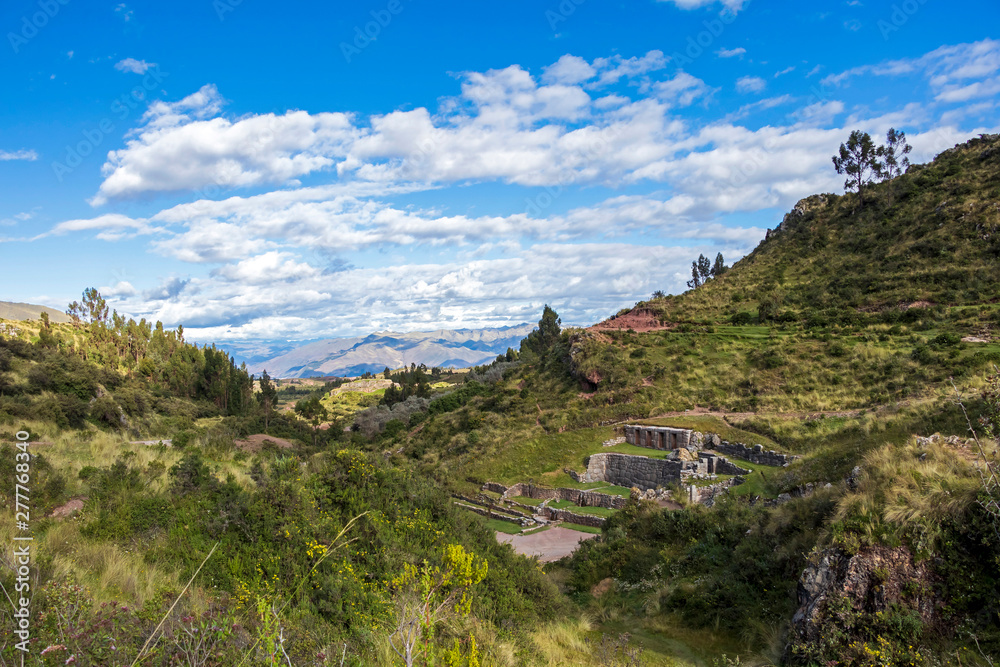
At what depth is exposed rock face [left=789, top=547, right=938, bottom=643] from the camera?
5.65 meters

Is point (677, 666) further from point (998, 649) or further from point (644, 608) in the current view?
point (998, 649)

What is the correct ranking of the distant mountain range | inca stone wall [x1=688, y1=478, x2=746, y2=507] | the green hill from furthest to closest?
the distant mountain range → the green hill → inca stone wall [x1=688, y1=478, x2=746, y2=507]

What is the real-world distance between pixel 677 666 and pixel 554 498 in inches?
626

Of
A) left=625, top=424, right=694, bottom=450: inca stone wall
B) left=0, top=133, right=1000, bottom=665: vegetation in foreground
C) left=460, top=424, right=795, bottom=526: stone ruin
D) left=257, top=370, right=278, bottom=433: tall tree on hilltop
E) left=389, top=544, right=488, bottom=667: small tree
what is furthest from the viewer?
left=257, top=370, right=278, bottom=433: tall tree on hilltop

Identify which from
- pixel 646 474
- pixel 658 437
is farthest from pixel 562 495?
pixel 658 437

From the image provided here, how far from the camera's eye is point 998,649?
489 cm

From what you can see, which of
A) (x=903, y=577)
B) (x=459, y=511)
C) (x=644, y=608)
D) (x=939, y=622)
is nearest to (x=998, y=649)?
(x=939, y=622)

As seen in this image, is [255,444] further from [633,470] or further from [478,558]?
[478,558]

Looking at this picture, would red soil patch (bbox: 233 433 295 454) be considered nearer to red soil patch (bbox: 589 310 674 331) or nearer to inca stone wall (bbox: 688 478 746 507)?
inca stone wall (bbox: 688 478 746 507)

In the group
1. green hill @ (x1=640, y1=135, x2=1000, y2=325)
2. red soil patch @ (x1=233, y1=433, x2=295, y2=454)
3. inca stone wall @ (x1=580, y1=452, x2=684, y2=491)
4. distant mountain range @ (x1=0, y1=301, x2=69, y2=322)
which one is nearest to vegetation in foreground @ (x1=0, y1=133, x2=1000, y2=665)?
inca stone wall @ (x1=580, y1=452, x2=684, y2=491)

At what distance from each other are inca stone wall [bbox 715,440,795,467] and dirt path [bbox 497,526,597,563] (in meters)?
7.99

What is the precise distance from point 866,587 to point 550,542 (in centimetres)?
1264

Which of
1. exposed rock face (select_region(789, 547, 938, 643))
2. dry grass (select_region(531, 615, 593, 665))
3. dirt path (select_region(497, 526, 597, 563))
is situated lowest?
dirt path (select_region(497, 526, 597, 563))

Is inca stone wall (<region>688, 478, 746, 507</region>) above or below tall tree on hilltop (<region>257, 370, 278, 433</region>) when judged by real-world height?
below
